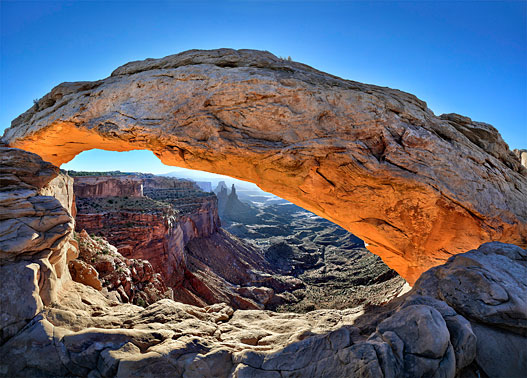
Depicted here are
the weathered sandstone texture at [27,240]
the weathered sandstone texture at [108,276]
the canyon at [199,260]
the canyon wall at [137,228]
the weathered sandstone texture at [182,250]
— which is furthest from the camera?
the weathered sandstone texture at [182,250]

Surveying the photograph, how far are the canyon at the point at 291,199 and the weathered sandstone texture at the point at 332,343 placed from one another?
26mm

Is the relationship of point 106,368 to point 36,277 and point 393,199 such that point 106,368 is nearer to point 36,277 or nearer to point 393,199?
point 36,277

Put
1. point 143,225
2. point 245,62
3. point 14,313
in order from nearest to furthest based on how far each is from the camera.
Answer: point 14,313, point 245,62, point 143,225

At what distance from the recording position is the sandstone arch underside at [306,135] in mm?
7391

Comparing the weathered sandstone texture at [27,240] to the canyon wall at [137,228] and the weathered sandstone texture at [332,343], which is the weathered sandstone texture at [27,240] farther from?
the canyon wall at [137,228]

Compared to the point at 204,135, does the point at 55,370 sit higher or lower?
lower

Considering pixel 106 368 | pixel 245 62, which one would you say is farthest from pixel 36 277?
pixel 245 62

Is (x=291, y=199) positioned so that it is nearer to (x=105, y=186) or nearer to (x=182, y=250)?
(x=182, y=250)

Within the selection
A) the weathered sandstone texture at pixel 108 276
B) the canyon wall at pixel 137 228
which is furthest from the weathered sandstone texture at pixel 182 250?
the weathered sandstone texture at pixel 108 276

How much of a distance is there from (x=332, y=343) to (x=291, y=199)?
5.89 m

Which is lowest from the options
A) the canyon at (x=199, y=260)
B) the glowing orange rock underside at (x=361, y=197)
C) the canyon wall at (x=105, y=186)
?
the canyon at (x=199, y=260)

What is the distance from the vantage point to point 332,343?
13.6ft

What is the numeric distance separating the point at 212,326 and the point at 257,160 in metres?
4.94

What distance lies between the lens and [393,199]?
809 centimetres
